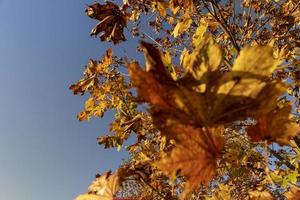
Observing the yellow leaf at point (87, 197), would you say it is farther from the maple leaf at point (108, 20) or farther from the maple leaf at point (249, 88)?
the maple leaf at point (108, 20)

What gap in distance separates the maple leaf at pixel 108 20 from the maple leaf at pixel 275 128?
182 cm

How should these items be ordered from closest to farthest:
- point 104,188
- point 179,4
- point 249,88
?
point 249,88 < point 104,188 < point 179,4

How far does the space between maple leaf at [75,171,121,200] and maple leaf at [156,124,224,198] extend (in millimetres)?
446

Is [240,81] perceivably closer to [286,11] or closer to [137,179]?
[137,179]

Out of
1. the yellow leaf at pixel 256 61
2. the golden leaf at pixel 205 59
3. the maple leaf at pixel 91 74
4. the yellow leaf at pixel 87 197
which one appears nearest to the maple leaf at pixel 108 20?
the maple leaf at pixel 91 74

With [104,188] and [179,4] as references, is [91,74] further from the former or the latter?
[104,188]

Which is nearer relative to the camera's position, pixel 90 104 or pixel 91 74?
pixel 91 74

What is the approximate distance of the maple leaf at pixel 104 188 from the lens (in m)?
1.30

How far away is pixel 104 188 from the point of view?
1370mm

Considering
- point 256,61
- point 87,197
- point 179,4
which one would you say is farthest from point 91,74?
point 256,61

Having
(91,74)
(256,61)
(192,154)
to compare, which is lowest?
(192,154)

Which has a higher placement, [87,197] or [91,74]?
[91,74]

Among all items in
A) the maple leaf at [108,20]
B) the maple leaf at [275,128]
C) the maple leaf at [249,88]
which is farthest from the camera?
the maple leaf at [108,20]

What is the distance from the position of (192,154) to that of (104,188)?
0.58m
